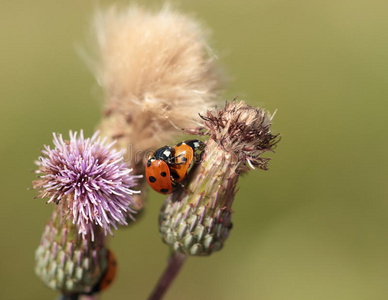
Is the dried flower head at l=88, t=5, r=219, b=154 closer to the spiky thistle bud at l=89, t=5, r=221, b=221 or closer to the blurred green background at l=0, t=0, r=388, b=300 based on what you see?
the spiky thistle bud at l=89, t=5, r=221, b=221

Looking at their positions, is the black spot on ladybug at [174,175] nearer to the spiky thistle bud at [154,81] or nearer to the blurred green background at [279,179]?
the spiky thistle bud at [154,81]

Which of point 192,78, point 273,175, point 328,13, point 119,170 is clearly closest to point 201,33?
point 192,78

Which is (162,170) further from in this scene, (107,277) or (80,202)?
(107,277)

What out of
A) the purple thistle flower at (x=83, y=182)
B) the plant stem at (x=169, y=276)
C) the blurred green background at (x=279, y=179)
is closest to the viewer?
the purple thistle flower at (x=83, y=182)

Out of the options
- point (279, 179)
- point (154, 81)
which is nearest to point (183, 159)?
point (154, 81)

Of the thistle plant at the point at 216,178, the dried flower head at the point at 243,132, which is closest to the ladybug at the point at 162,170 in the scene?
the thistle plant at the point at 216,178

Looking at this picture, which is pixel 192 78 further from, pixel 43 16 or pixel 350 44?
pixel 43 16
